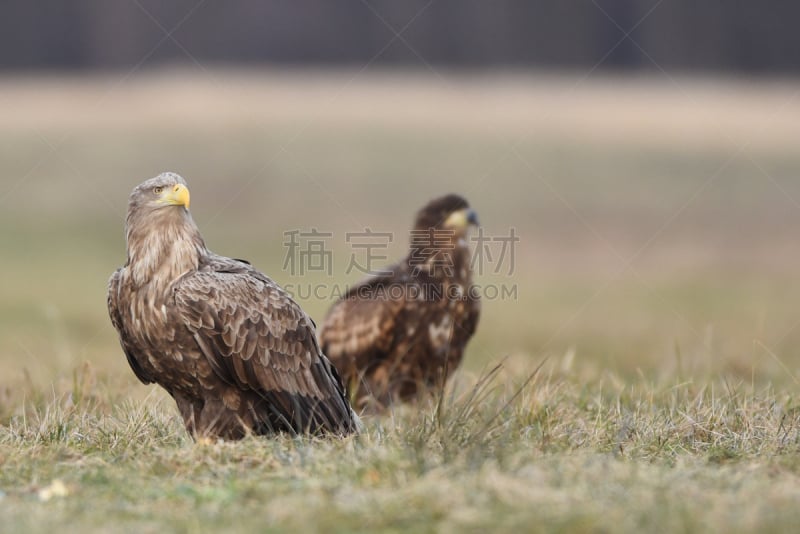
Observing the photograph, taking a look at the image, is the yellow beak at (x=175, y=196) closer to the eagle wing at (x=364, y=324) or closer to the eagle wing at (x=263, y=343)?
the eagle wing at (x=263, y=343)

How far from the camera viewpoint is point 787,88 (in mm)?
26750

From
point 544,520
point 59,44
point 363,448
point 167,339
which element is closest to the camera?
point 544,520

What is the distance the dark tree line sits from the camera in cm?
2598

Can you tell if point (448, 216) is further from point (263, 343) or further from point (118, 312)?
point (118, 312)

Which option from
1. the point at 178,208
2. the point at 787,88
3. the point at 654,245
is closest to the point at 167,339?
the point at 178,208

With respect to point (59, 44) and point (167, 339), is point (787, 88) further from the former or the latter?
point (167, 339)

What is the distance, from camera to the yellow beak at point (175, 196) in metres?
6.19

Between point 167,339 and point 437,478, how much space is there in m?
2.08

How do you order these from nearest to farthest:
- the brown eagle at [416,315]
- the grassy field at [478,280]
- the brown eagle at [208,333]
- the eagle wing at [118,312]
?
1. the grassy field at [478,280]
2. the brown eagle at [208,333]
3. the eagle wing at [118,312]
4. the brown eagle at [416,315]

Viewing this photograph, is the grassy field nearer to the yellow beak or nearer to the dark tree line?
the dark tree line

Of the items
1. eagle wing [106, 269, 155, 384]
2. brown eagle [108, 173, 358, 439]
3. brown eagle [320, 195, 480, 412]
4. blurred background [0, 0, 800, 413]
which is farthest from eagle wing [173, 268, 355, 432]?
blurred background [0, 0, 800, 413]

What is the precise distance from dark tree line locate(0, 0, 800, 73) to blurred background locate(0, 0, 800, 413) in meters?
0.05

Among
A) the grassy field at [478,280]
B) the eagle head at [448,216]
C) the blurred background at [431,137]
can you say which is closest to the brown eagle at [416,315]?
the eagle head at [448,216]

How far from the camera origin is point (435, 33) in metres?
25.9
